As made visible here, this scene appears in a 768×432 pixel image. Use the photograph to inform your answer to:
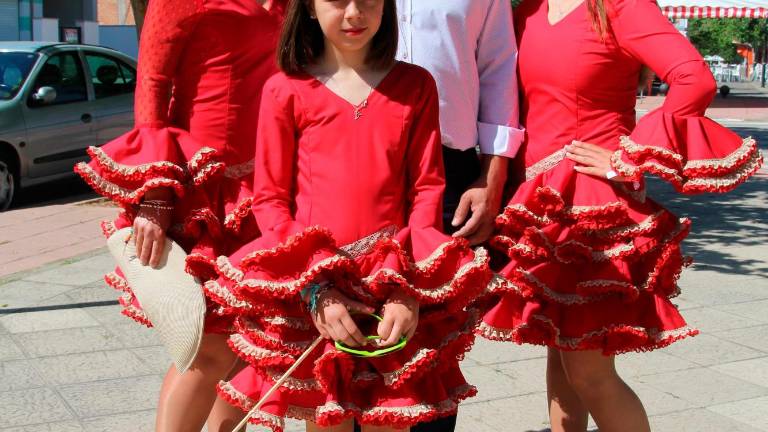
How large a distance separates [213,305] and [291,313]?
55 cm

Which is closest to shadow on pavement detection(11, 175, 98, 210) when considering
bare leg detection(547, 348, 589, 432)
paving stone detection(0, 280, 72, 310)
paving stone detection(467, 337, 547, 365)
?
paving stone detection(0, 280, 72, 310)

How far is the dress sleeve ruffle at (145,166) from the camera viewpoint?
9.31ft

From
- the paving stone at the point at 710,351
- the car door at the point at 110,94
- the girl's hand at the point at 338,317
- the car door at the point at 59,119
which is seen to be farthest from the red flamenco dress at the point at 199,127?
the car door at the point at 110,94

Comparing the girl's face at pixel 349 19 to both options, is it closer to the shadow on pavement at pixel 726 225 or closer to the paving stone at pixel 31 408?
the paving stone at pixel 31 408

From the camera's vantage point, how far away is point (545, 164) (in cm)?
308

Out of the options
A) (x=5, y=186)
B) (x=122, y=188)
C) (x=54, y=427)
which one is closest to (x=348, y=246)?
(x=122, y=188)

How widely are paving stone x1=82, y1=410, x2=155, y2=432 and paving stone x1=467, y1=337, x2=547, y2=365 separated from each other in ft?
5.78

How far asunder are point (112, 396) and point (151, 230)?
1.88 metres

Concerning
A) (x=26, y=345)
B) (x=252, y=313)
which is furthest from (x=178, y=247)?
(x=26, y=345)

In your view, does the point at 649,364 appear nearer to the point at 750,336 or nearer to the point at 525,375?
the point at 525,375

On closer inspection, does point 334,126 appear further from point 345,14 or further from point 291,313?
point 291,313

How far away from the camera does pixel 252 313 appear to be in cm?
256

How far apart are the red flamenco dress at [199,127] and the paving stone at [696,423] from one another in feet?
7.22

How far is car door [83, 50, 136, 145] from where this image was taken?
1156 cm
